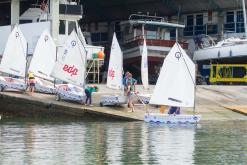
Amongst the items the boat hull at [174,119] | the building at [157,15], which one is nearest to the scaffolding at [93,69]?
the building at [157,15]

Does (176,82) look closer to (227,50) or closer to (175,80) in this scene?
(175,80)

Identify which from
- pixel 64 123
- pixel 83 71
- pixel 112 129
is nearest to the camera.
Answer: pixel 112 129

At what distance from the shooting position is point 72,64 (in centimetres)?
4019

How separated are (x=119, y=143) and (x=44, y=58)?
20.3 m

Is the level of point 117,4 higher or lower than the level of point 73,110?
higher

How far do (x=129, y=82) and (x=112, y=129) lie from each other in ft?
23.6

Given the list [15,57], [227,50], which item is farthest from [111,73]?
[227,50]

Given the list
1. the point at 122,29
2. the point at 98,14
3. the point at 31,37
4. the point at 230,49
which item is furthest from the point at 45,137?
the point at 98,14

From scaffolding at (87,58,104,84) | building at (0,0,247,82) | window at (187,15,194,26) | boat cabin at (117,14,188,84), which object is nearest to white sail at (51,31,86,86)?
scaffolding at (87,58,104,84)

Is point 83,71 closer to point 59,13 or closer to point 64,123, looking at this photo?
point 64,123

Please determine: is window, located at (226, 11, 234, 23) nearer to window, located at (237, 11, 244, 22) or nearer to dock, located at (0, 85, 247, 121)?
window, located at (237, 11, 244, 22)

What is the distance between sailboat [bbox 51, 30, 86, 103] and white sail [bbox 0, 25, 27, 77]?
3729 millimetres

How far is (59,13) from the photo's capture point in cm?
5562

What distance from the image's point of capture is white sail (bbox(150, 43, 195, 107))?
115 ft
